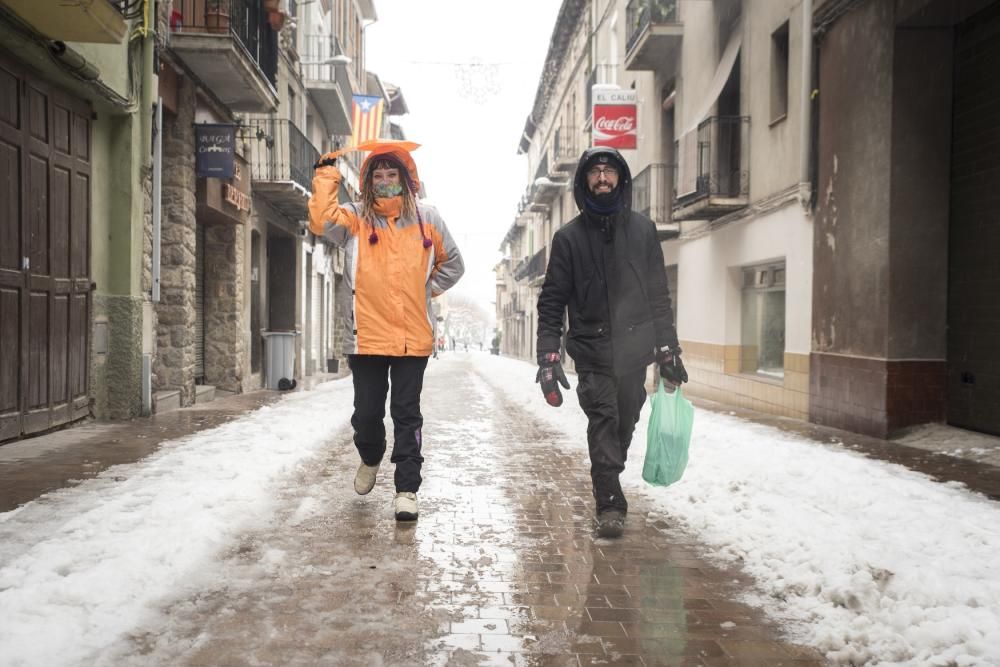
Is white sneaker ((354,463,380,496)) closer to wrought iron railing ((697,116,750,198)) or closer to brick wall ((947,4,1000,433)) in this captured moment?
brick wall ((947,4,1000,433))

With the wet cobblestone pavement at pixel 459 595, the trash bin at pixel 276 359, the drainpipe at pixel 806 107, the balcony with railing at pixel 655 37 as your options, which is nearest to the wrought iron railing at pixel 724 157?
the drainpipe at pixel 806 107

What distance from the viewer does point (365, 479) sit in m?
5.11

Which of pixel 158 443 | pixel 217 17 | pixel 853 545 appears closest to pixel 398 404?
pixel 853 545

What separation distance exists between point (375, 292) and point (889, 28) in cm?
680

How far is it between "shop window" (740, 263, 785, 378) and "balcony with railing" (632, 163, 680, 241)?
3.47 m

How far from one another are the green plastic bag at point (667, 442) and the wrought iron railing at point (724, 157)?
9.00 meters

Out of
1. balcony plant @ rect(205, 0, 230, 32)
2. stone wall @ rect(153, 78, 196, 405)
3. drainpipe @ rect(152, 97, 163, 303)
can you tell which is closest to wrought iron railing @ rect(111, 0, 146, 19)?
drainpipe @ rect(152, 97, 163, 303)

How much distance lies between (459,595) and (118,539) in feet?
5.49

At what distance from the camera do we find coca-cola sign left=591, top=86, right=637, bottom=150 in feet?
62.0

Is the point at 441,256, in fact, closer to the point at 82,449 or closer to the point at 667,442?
the point at 667,442

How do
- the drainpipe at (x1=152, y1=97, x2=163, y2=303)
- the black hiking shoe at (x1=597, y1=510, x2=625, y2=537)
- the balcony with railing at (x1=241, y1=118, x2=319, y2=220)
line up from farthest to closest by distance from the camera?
the balcony with railing at (x1=241, y1=118, x2=319, y2=220)
the drainpipe at (x1=152, y1=97, x2=163, y2=303)
the black hiking shoe at (x1=597, y1=510, x2=625, y2=537)

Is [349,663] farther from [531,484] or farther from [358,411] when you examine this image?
[531,484]

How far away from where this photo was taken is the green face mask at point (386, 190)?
189 inches

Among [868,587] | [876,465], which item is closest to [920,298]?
[876,465]
